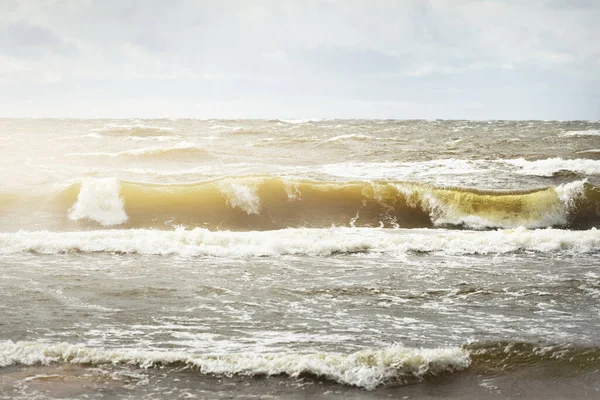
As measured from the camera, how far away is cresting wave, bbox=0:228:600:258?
10.8 meters

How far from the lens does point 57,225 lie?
14141mm

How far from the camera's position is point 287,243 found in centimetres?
1112

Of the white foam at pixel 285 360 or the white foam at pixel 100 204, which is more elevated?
the white foam at pixel 100 204

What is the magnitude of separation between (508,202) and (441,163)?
9.68m

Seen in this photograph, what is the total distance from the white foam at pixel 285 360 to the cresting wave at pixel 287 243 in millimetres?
5031

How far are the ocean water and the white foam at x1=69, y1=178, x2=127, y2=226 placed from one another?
54 millimetres

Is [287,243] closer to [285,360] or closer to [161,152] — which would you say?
[285,360]

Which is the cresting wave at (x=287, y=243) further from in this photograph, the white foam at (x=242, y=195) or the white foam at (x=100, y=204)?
the white foam at (x=242, y=195)

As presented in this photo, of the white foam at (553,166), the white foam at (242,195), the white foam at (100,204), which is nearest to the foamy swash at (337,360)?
the white foam at (100,204)

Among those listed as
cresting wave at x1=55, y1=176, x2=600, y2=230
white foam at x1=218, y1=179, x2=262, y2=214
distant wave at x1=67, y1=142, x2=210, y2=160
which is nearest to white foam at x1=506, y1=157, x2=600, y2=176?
cresting wave at x1=55, y1=176, x2=600, y2=230

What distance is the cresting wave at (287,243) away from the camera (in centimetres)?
1080

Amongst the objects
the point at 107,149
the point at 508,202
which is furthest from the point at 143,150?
the point at 508,202

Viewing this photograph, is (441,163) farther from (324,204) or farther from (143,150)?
(143,150)

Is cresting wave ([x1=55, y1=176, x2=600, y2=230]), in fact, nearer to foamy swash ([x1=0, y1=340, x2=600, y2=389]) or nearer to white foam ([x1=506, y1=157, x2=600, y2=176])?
white foam ([x1=506, y1=157, x2=600, y2=176])
